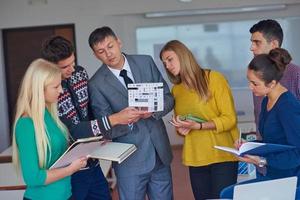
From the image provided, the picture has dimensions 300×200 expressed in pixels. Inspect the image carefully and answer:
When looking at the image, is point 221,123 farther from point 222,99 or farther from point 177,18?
point 177,18

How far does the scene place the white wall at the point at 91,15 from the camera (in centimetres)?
678

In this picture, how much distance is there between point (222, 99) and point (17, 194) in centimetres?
158

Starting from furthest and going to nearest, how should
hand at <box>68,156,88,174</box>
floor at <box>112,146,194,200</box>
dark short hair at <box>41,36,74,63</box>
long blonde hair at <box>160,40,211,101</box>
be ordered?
floor at <box>112,146,194,200</box> → long blonde hair at <box>160,40,211,101</box> → dark short hair at <box>41,36,74,63</box> → hand at <box>68,156,88,174</box>

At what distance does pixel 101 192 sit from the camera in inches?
100

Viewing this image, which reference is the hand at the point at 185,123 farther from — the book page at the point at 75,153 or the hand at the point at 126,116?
the book page at the point at 75,153

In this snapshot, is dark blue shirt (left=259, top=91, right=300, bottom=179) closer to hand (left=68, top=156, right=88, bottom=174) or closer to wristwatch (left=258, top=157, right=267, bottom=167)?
wristwatch (left=258, top=157, right=267, bottom=167)

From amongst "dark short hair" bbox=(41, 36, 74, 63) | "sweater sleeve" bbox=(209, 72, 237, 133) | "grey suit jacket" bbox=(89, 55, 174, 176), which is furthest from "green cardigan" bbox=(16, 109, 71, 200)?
"sweater sleeve" bbox=(209, 72, 237, 133)

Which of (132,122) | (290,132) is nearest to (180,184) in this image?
(132,122)

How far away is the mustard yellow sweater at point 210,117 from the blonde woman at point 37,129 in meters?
0.81

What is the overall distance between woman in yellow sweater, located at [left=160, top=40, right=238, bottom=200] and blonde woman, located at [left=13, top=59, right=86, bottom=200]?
0.78m

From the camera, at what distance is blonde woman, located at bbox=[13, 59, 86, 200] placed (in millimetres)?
2010

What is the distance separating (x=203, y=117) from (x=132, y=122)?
0.46 m

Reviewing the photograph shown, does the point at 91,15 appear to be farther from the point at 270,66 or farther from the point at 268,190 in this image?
the point at 268,190

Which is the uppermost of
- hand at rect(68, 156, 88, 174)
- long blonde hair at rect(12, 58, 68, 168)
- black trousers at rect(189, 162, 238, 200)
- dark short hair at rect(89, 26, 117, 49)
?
dark short hair at rect(89, 26, 117, 49)
